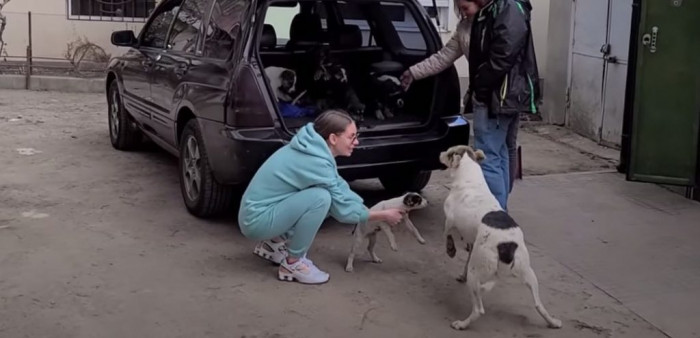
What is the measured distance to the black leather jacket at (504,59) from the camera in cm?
534

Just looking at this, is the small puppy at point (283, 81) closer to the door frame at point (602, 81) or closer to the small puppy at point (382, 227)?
the small puppy at point (382, 227)

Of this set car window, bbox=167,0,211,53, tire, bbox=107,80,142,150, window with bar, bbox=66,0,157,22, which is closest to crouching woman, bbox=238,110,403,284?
car window, bbox=167,0,211,53

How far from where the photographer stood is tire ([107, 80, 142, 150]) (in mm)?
8188

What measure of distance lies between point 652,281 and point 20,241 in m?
3.84

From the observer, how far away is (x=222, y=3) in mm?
5977

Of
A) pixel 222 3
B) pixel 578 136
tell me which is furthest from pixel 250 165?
pixel 578 136

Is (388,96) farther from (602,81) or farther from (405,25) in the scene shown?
(602,81)

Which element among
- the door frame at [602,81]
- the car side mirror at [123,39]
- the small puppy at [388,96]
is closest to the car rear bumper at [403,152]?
the small puppy at [388,96]

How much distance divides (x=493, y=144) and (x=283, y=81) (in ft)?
5.44

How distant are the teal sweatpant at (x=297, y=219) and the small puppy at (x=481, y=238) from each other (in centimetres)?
69

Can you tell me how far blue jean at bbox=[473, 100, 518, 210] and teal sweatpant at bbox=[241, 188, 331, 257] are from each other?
1301mm

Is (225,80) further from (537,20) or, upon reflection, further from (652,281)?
(537,20)

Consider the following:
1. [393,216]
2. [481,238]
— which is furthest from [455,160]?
[481,238]

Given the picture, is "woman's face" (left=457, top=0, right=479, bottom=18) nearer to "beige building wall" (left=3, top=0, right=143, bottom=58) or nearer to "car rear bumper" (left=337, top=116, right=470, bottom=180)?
"car rear bumper" (left=337, top=116, right=470, bottom=180)
